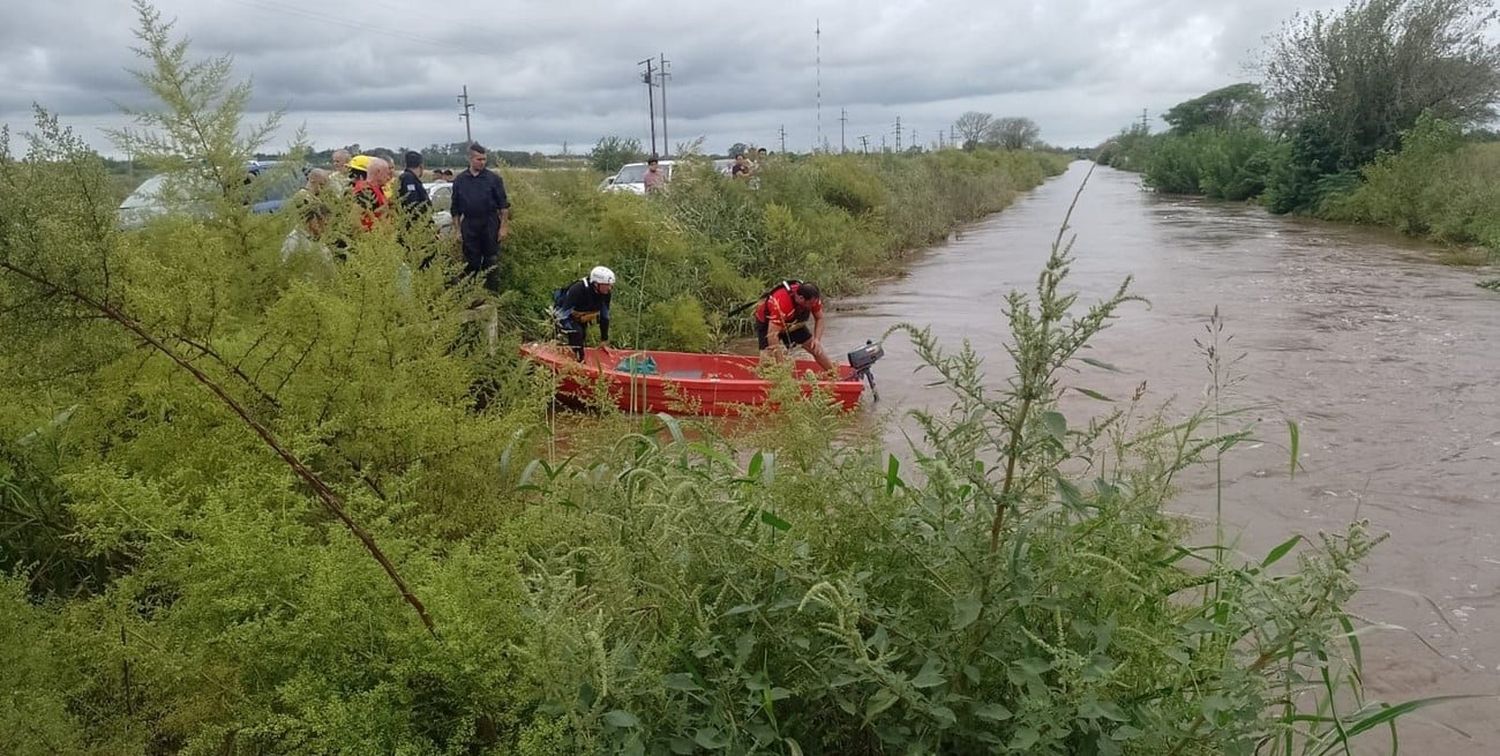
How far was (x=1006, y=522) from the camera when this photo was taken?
6.66ft

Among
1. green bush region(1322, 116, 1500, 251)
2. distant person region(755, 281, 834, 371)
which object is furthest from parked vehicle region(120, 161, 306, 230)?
green bush region(1322, 116, 1500, 251)

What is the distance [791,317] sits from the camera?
891 cm

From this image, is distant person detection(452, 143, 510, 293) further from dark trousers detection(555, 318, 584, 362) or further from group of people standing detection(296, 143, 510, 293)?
dark trousers detection(555, 318, 584, 362)

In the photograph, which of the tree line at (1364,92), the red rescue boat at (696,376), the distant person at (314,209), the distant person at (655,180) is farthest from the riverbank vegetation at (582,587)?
the tree line at (1364,92)

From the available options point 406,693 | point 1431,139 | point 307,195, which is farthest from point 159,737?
point 1431,139

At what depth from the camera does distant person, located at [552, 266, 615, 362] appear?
328 inches

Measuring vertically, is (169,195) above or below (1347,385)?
above

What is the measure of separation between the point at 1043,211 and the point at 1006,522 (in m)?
37.5

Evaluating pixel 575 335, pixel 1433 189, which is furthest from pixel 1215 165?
pixel 575 335

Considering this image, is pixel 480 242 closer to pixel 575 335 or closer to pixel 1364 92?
pixel 575 335

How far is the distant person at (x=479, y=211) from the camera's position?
30.3 feet

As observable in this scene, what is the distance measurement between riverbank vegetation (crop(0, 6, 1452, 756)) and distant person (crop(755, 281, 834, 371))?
5.92 m

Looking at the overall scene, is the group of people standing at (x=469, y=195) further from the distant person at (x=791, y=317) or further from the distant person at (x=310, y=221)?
the distant person at (x=310, y=221)

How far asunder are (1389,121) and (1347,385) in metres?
21.7
